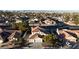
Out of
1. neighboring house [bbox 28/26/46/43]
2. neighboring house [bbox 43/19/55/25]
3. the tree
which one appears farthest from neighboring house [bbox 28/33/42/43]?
the tree

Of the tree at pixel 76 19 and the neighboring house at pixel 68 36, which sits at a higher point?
the tree at pixel 76 19

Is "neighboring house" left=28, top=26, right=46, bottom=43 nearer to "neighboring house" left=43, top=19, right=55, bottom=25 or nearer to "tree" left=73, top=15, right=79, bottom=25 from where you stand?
"neighboring house" left=43, top=19, right=55, bottom=25

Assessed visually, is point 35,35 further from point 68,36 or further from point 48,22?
point 68,36

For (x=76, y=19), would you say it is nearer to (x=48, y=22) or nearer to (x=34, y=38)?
(x=48, y=22)

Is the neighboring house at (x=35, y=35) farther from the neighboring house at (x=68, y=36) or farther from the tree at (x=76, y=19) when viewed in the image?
the tree at (x=76, y=19)

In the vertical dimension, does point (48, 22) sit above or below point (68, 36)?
above

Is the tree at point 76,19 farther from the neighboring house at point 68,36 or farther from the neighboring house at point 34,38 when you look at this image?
the neighboring house at point 34,38

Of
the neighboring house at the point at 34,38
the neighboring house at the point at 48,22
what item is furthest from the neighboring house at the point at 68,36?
the neighboring house at the point at 34,38

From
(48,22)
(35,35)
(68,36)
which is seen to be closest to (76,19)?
(68,36)

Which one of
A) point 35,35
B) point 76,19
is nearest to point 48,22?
point 35,35
